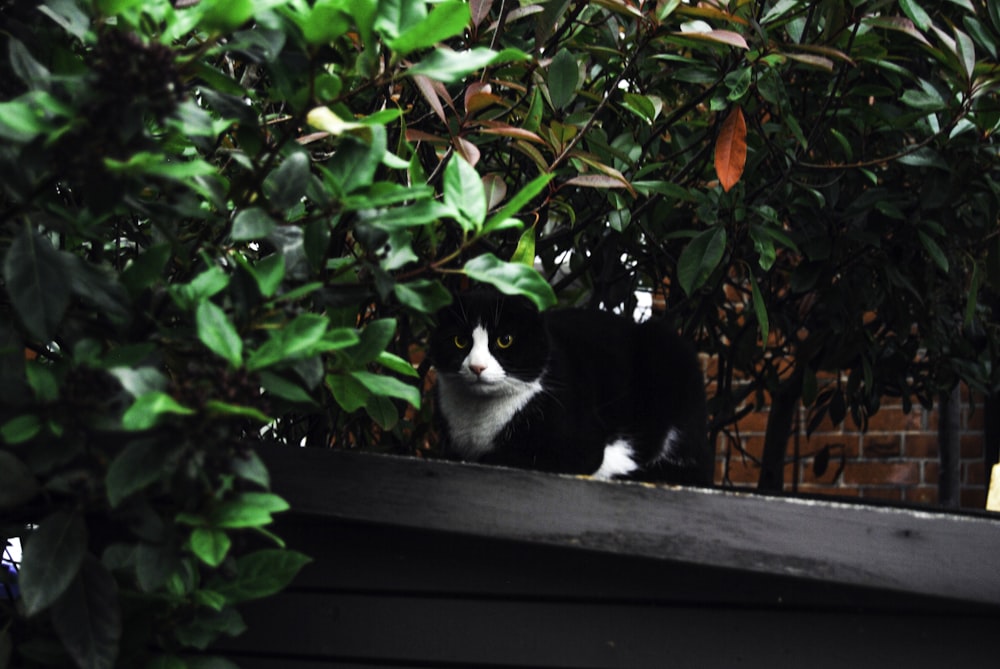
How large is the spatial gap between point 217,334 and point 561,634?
0.62 metres

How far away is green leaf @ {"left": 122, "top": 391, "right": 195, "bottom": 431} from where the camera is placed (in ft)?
2.46

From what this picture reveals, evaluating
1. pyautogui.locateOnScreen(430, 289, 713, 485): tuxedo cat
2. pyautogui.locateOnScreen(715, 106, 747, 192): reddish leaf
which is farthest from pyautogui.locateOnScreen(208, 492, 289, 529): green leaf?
pyautogui.locateOnScreen(715, 106, 747, 192): reddish leaf

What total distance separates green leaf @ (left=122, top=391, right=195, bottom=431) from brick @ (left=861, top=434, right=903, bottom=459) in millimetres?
3403

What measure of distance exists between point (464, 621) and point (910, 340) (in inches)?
58.9

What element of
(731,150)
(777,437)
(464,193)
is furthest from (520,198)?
(777,437)

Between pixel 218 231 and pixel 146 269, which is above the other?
pixel 218 231

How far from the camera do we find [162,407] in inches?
29.2

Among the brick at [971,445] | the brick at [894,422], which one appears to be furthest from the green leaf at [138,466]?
the brick at [971,445]

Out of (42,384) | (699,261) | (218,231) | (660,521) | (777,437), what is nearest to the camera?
(42,384)

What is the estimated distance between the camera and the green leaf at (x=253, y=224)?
0.90 m

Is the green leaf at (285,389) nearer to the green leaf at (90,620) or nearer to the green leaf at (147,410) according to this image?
the green leaf at (147,410)

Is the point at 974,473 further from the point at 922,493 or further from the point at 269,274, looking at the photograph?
the point at 269,274

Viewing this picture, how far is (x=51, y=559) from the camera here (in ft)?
2.93

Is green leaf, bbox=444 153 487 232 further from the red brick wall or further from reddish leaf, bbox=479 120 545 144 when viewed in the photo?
the red brick wall
